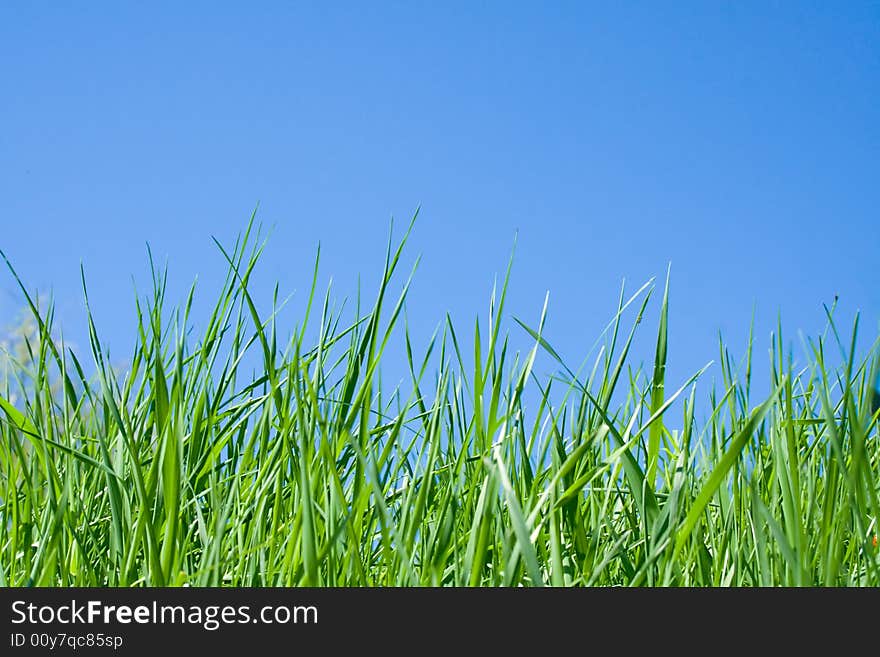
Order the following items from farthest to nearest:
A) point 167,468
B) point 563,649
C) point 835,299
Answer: point 835,299, point 167,468, point 563,649

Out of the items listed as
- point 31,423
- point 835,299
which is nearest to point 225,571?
point 31,423

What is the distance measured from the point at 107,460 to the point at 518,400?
41cm

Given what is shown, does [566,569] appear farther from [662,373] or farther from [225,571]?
[225,571]

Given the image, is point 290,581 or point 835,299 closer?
point 290,581

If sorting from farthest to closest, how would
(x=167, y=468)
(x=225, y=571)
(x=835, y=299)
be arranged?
1. (x=835, y=299)
2. (x=225, y=571)
3. (x=167, y=468)

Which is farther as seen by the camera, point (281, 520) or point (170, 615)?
point (281, 520)

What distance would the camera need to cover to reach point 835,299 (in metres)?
0.98

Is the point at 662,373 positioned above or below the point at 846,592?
above

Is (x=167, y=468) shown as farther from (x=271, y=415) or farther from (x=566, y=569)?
(x=566, y=569)

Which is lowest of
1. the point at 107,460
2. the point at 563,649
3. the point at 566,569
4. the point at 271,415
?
the point at 563,649

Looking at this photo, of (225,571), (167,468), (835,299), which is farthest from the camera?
(835,299)

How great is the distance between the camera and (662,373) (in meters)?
0.81

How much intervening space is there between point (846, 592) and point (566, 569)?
1.23ft

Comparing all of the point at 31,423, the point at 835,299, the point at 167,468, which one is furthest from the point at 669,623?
the point at 31,423
